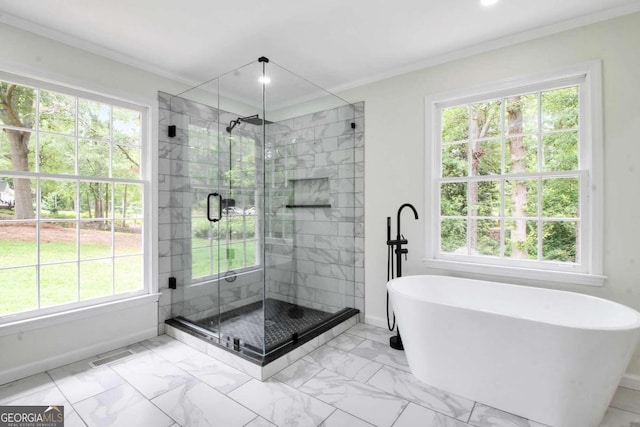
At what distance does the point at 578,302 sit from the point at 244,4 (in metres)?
A: 3.09

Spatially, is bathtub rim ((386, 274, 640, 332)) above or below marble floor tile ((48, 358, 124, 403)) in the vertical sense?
above

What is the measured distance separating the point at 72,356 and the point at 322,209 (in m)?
2.49

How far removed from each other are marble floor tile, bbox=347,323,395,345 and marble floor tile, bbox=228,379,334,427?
108 centimetres

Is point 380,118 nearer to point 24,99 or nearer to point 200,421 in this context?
point 200,421

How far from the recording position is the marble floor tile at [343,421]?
5.58 ft

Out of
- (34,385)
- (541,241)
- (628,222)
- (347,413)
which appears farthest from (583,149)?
(34,385)

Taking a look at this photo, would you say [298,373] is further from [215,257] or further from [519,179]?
[519,179]

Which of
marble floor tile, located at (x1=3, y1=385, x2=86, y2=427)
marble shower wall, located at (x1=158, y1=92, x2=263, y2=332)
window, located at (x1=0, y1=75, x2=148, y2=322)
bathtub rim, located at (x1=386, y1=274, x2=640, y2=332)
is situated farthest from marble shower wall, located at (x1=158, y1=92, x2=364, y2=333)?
marble floor tile, located at (x1=3, y1=385, x2=86, y2=427)

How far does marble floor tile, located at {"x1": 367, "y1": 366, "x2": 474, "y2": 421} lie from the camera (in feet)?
6.05

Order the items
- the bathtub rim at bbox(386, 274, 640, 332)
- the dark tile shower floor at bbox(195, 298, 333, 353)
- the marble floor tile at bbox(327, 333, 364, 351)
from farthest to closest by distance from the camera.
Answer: the marble floor tile at bbox(327, 333, 364, 351), the dark tile shower floor at bbox(195, 298, 333, 353), the bathtub rim at bbox(386, 274, 640, 332)

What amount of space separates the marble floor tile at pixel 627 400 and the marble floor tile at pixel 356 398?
4.40ft

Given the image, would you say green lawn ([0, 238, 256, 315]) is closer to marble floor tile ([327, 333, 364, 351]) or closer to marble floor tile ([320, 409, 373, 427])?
marble floor tile ([327, 333, 364, 351])

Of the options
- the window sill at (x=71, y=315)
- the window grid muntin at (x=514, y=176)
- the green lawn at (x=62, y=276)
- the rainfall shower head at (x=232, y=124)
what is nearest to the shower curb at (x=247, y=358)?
the window sill at (x=71, y=315)

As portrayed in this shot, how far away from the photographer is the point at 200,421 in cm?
173
